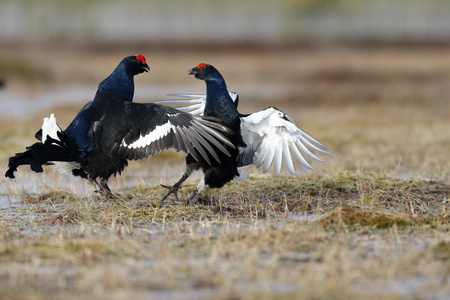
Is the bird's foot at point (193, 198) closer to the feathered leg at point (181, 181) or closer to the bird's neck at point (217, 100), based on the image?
the feathered leg at point (181, 181)

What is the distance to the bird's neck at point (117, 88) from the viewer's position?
6.93 meters

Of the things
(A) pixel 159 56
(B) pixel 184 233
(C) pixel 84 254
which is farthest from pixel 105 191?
(A) pixel 159 56

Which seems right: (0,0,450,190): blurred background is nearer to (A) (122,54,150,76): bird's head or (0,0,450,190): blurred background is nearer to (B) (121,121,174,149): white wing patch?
(A) (122,54,150,76): bird's head

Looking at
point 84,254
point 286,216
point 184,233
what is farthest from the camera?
point 286,216

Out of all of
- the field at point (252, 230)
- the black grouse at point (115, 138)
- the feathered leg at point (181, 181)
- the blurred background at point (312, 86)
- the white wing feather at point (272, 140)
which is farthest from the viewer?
the blurred background at point (312, 86)

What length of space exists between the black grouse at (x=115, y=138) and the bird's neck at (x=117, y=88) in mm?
13

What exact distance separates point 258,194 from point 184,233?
2.00 metres

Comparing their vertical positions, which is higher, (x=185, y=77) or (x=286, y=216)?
(x=185, y=77)

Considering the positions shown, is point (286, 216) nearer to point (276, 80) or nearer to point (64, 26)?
point (276, 80)

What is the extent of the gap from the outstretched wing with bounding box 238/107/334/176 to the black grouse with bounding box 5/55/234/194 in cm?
34

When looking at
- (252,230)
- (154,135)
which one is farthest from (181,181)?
(252,230)

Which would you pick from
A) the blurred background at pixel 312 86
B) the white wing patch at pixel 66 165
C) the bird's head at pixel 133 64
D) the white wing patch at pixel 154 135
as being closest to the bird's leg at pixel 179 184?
the white wing patch at pixel 154 135

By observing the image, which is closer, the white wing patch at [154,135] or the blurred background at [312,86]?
the white wing patch at [154,135]

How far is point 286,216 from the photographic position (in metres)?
5.86
